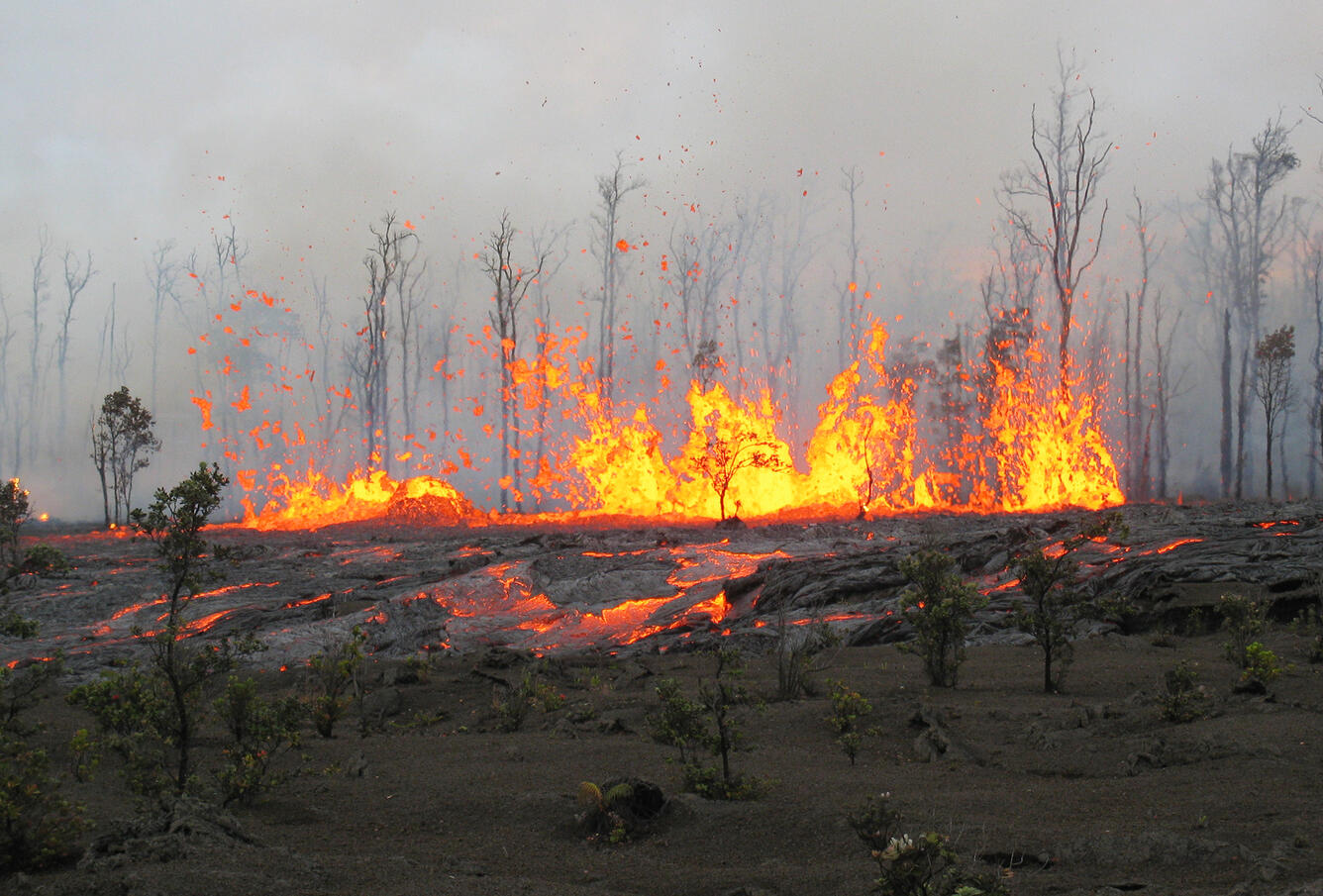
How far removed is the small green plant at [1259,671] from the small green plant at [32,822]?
8.18 meters

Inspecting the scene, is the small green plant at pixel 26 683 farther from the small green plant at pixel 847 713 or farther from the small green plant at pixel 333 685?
the small green plant at pixel 847 713

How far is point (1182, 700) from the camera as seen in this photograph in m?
6.75

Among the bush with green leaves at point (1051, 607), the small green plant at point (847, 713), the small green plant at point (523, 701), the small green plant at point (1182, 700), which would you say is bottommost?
the small green plant at point (523, 701)

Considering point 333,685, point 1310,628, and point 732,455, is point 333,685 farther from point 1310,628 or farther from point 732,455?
point 732,455

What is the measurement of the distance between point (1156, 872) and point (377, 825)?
13.7 feet

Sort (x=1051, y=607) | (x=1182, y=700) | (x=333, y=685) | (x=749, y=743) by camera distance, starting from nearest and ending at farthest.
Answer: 1. (x=1182, y=700)
2. (x=749, y=743)
3. (x=333, y=685)
4. (x=1051, y=607)

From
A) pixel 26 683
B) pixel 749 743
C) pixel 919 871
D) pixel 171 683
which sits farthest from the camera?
pixel 749 743

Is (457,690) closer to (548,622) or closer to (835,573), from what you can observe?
(548,622)

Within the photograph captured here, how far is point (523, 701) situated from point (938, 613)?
4.14 meters

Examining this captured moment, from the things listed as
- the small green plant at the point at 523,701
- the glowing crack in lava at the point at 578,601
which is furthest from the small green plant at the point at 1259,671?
the glowing crack in lava at the point at 578,601

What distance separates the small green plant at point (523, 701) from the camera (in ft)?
28.4

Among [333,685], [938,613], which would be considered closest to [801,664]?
[938,613]

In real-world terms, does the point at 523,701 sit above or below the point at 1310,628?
below

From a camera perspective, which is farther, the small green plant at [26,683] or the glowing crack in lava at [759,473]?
the glowing crack in lava at [759,473]
